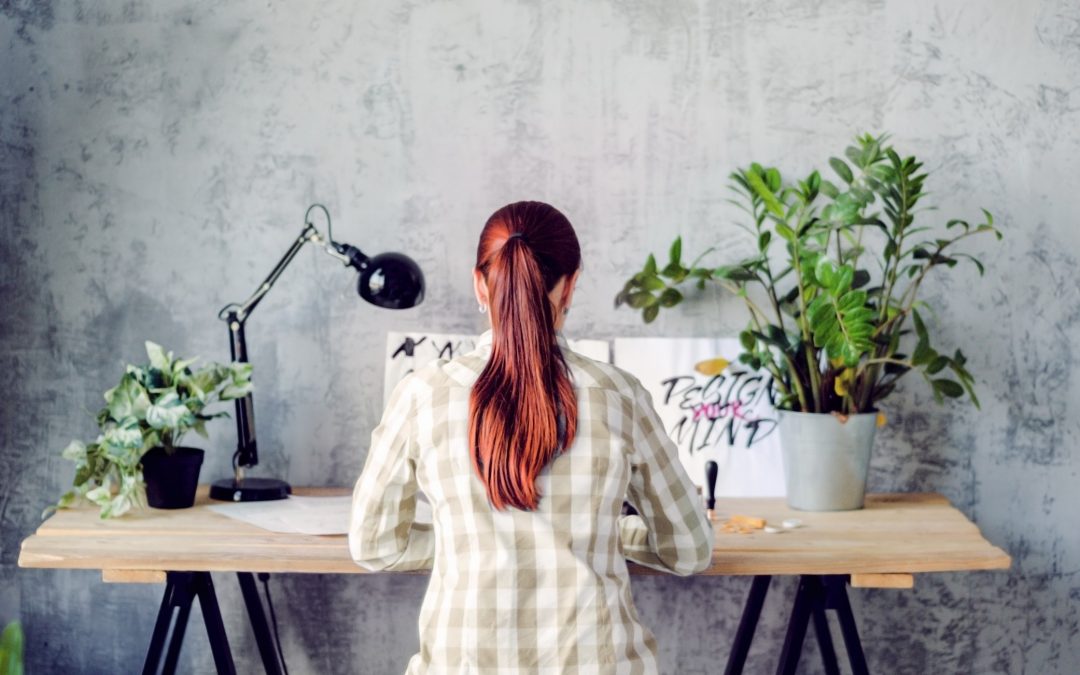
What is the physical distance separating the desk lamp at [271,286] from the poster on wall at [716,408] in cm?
52

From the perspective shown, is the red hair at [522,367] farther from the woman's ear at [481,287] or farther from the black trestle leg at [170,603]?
the black trestle leg at [170,603]

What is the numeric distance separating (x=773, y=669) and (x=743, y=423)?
22.9 inches

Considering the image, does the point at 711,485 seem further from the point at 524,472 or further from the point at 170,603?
the point at 170,603

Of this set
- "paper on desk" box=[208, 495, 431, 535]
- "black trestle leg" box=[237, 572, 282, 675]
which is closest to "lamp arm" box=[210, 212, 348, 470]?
"paper on desk" box=[208, 495, 431, 535]

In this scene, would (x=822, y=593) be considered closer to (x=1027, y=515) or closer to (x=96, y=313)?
(x=1027, y=515)

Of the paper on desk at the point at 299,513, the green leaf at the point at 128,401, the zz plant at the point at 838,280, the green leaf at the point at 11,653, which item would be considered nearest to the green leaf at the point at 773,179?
the zz plant at the point at 838,280

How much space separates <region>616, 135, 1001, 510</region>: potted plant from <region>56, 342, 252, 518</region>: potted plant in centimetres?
87

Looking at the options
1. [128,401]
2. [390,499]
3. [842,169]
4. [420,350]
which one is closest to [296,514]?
[128,401]

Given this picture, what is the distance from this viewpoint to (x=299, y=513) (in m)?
2.20

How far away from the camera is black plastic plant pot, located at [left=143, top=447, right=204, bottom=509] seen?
2182mm

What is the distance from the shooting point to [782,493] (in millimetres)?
2465

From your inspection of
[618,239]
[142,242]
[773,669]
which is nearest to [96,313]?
[142,242]

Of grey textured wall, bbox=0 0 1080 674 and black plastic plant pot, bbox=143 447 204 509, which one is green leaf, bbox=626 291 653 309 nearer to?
grey textured wall, bbox=0 0 1080 674

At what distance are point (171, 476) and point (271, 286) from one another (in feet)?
1.44
